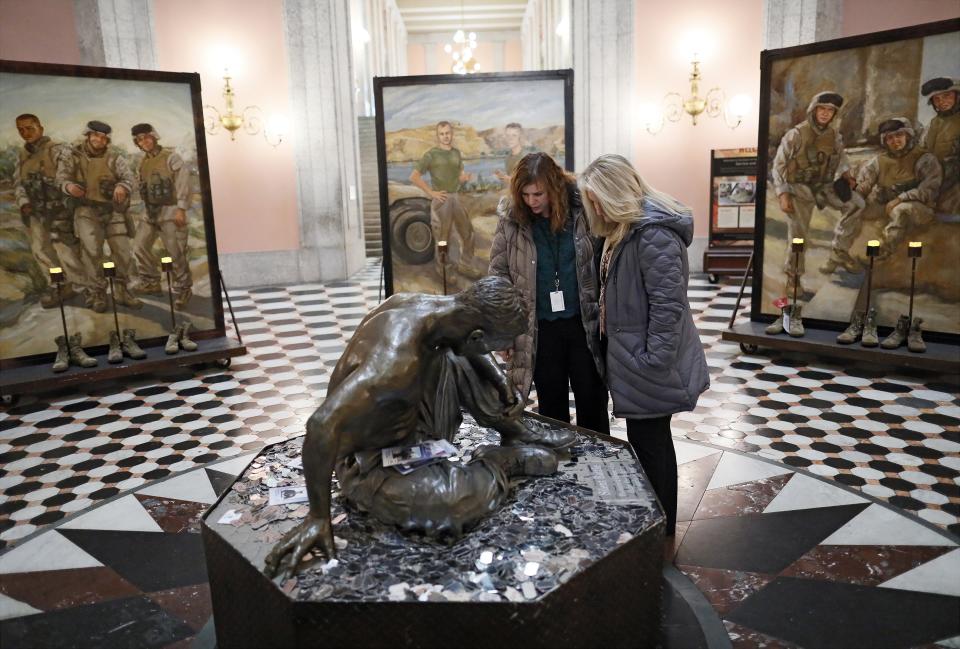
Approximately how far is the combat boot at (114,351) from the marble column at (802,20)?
10752 millimetres

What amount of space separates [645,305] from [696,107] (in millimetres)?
10387

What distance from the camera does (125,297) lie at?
7.90 m

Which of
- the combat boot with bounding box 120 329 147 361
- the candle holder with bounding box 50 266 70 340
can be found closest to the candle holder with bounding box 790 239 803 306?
the combat boot with bounding box 120 329 147 361

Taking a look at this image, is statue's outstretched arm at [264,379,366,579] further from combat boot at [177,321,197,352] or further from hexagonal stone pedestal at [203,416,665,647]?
combat boot at [177,321,197,352]

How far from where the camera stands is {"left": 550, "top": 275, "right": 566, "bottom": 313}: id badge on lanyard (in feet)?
12.5

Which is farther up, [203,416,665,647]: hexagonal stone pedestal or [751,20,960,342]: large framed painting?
[751,20,960,342]: large framed painting

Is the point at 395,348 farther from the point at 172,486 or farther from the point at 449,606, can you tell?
the point at 172,486

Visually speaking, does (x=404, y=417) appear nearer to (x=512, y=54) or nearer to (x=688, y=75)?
(x=688, y=75)

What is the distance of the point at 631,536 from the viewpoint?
245 centimetres

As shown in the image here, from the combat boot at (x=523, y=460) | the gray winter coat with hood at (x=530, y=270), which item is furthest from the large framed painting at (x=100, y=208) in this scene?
the combat boot at (x=523, y=460)

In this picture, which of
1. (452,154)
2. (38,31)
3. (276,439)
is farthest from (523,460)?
(38,31)

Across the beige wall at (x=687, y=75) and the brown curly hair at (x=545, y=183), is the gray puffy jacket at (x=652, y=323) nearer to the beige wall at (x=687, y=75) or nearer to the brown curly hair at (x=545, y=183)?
the brown curly hair at (x=545, y=183)

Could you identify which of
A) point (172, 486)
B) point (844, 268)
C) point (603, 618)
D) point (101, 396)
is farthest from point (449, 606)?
point (844, 268)

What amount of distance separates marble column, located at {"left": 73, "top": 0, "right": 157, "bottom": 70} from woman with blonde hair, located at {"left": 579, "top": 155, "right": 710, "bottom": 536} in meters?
11.3
